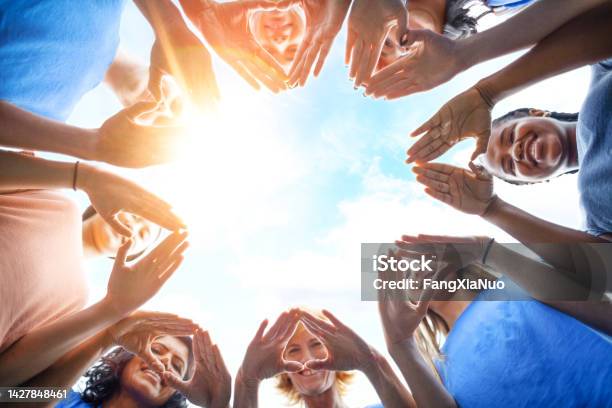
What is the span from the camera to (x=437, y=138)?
1387 millimetres

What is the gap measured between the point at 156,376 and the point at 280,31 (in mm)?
2279

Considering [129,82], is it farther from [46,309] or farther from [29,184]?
[46,309]

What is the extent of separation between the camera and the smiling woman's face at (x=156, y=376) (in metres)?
1.96

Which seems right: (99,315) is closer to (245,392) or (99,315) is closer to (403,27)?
(245,392)

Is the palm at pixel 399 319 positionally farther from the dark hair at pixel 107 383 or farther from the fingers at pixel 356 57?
the dark hair at pixel 107 383

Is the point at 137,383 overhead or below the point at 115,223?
below

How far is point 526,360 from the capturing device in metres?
1.32

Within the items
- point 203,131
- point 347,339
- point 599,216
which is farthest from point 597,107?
point 203,131

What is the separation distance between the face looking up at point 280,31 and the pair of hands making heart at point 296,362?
4.88 feet

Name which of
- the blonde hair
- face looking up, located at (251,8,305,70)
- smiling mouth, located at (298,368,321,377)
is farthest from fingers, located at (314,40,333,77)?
the blonde hair

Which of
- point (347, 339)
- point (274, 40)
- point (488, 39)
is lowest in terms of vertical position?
point (347, 339)

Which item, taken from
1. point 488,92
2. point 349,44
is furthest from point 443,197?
point 349,44

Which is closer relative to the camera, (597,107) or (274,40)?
(597,107)

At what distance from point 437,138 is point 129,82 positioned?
1.79 m
